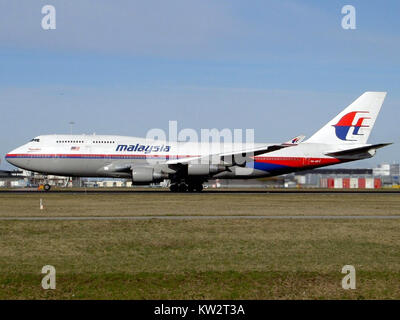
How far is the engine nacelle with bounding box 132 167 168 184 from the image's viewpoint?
5022 centimetres

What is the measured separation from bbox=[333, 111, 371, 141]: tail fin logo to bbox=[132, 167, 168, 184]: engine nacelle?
72.3 ft

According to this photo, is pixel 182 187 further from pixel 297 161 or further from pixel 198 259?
pixel 198 259

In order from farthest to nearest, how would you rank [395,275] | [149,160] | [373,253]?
[149,160]
[373,253]
[395,275]

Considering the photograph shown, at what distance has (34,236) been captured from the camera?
19531mm

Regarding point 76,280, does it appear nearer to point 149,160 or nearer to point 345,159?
point 149,160

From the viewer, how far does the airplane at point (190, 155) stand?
52750mm

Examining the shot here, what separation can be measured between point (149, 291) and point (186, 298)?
40.1 inches

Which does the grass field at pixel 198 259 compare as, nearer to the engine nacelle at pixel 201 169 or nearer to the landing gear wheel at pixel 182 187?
the engine nacelle at pixel 201 169

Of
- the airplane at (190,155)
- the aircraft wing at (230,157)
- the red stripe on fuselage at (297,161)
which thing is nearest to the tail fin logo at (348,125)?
the airplane at (190,155)

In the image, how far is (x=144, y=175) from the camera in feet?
165

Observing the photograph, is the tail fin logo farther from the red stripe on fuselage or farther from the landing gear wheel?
the landing gear wheel

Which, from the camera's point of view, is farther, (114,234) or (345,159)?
(345,159)
